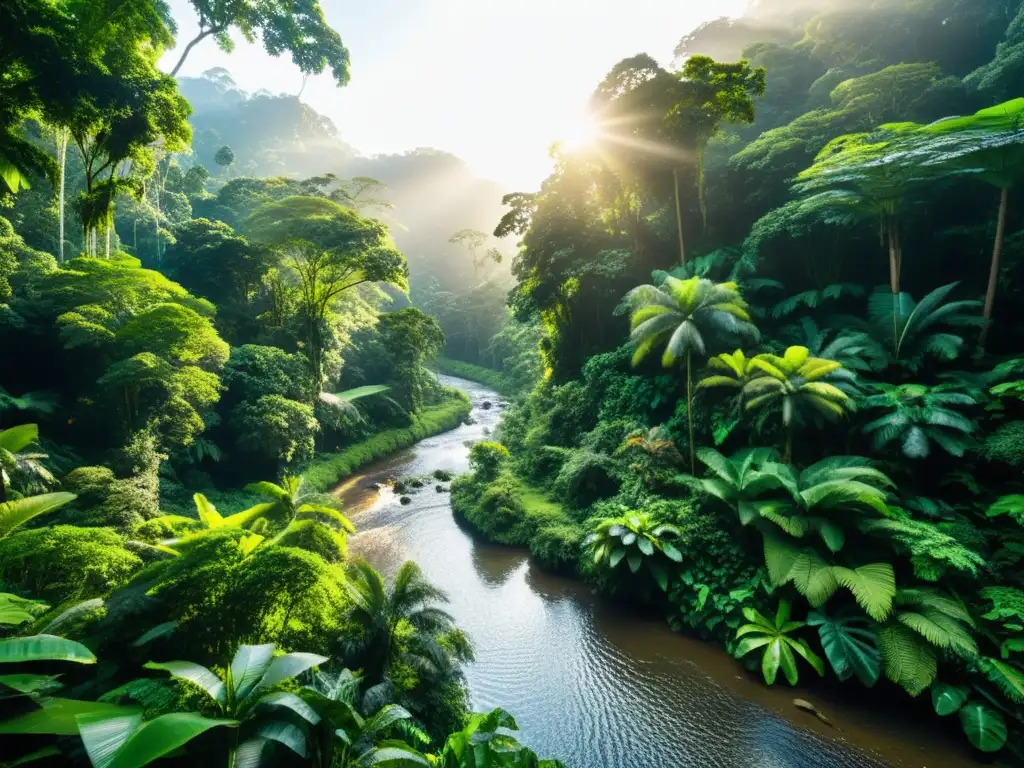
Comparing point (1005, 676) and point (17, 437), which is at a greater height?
point (17, 437)

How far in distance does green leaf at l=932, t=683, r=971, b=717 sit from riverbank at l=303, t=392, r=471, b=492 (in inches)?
625

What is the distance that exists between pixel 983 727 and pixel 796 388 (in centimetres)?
536

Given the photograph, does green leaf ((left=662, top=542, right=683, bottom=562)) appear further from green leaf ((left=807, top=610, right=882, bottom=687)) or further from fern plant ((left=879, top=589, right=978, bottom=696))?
fern plant ((left=879, top=589, right=978, bottom=696))

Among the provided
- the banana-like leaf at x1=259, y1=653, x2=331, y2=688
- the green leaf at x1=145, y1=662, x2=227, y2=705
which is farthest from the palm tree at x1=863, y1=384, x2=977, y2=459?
the green leaf at x1=145, y1=662, x2=227, y2=705

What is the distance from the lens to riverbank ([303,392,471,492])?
17.6m

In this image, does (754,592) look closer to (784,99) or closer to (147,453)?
(147,453)

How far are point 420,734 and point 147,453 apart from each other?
912cm

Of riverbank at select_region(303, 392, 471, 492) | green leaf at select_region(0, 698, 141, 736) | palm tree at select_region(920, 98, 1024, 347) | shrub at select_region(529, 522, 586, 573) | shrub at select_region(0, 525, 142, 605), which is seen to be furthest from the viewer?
riverbank at select_region(303, 392, 471, 492)

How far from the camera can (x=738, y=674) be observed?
7.52m

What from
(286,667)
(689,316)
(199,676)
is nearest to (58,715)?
(199,676)

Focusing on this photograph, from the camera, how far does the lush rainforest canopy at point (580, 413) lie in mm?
4457

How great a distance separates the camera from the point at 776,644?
7203mm

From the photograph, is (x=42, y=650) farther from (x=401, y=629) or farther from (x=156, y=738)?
(x=401, y=629)

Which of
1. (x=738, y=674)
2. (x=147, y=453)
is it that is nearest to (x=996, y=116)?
(x=738, y=674)
